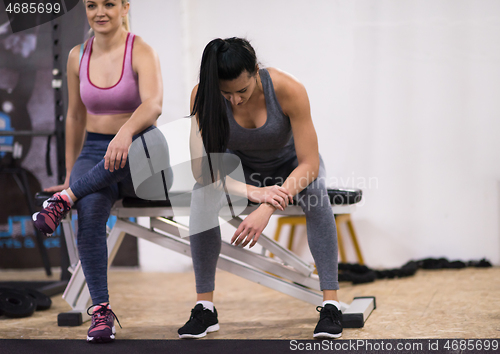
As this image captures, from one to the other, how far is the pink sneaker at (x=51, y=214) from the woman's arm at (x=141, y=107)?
6.2 inches

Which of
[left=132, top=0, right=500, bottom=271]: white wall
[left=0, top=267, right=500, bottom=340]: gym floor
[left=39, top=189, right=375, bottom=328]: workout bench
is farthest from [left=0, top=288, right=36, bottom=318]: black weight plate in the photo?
[left=132, top=0, right=500, bottom=271]: white wall

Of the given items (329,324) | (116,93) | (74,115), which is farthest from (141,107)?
(329,324)

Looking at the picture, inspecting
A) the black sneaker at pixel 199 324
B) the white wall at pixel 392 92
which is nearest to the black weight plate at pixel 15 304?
the black sneaker at pixel 199 324

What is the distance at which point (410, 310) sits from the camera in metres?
1.60

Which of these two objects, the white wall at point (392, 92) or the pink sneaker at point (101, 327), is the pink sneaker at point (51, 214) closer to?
the pink sneaker at point (101, 327)

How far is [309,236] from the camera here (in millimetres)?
1353

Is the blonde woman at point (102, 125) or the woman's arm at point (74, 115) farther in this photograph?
the woman's arm at point (74, 115)

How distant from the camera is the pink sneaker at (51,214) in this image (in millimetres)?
1265

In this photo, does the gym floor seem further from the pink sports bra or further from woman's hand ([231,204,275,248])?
the pink sports bra

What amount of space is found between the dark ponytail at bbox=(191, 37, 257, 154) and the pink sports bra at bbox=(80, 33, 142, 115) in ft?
1.08

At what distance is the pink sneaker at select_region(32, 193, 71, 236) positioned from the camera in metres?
1.26

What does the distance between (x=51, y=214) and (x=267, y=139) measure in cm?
64

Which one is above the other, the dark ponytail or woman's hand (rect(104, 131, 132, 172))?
the dark ponytail

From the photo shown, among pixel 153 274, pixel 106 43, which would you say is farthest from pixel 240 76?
pixel 153 274
